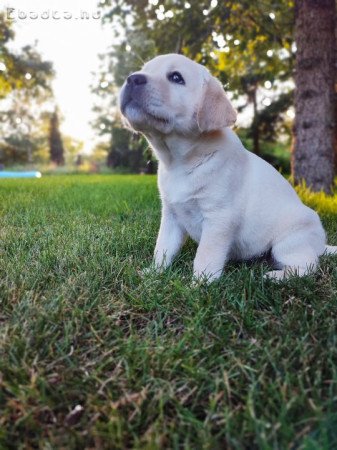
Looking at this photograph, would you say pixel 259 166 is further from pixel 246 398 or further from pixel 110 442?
pixel 110 442

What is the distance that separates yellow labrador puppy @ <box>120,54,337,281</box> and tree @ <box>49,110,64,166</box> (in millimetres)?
33167

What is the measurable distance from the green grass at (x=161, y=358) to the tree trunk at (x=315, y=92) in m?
3.75


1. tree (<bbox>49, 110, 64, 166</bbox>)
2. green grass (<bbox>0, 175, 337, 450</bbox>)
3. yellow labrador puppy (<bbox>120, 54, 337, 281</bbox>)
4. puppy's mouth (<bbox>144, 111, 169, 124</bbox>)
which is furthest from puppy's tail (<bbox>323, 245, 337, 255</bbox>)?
tree (<bbox>49, 110, 64, 166</bbox>)

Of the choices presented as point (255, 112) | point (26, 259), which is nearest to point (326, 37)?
point (26, 259)

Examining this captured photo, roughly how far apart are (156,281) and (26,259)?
816 mm

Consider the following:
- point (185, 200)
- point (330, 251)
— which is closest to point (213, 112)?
point (185, 200)

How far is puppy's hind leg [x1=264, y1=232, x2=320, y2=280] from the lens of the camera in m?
2.28

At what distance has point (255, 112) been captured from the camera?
17.8m

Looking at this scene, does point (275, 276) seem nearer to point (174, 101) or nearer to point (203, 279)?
point (203, 279)

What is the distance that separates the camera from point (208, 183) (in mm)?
2271

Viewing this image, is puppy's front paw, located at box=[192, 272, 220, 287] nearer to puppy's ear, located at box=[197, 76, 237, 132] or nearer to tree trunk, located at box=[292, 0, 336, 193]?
puppy's ear, located at box=[197, 76, 237, 132]

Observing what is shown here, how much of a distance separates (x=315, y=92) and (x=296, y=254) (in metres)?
3.97

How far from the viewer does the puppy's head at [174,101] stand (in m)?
2.11

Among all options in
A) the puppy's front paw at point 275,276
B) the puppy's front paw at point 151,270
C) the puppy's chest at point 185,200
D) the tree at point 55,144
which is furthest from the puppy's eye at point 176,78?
the tree at point 55,144
